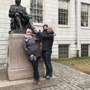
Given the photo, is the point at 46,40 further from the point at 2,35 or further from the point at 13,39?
the point at 2,35

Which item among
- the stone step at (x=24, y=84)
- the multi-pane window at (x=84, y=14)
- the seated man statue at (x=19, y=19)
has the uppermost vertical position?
the multi-pane window at (x=84, y=14)

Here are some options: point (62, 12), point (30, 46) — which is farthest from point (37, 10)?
point (30, 46)

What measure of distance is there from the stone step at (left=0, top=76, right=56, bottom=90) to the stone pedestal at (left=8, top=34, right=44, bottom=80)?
242mm

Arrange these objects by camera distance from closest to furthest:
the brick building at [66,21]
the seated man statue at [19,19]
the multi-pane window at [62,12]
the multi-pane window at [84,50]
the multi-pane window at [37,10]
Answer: the seated man statue at [19,19]
the multi-pane window at [37,10]
the brick building at [66,21]
the multi-pane window at [62,12]
the multi-pane window at [84,50]

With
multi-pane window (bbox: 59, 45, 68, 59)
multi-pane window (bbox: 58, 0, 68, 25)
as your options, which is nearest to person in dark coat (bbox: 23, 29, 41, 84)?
multi-pane window (bbox: 59, 45, 68, 59)

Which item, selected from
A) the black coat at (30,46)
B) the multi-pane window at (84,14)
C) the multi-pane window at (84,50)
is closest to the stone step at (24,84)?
the black coat at (30,46)

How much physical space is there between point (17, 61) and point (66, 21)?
8825 millimetres

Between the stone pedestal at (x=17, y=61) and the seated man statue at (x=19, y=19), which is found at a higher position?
the seated man statue at (x=19, y=19)

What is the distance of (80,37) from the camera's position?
1280cm

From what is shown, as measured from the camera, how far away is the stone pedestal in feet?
15.3

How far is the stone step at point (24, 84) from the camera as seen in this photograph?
4.24 metres

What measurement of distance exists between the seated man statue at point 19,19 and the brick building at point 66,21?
567 centimetres

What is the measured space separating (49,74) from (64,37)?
7.69 meters

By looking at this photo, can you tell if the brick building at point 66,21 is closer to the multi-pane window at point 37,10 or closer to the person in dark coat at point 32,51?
the multi-pane window at point 37,10
